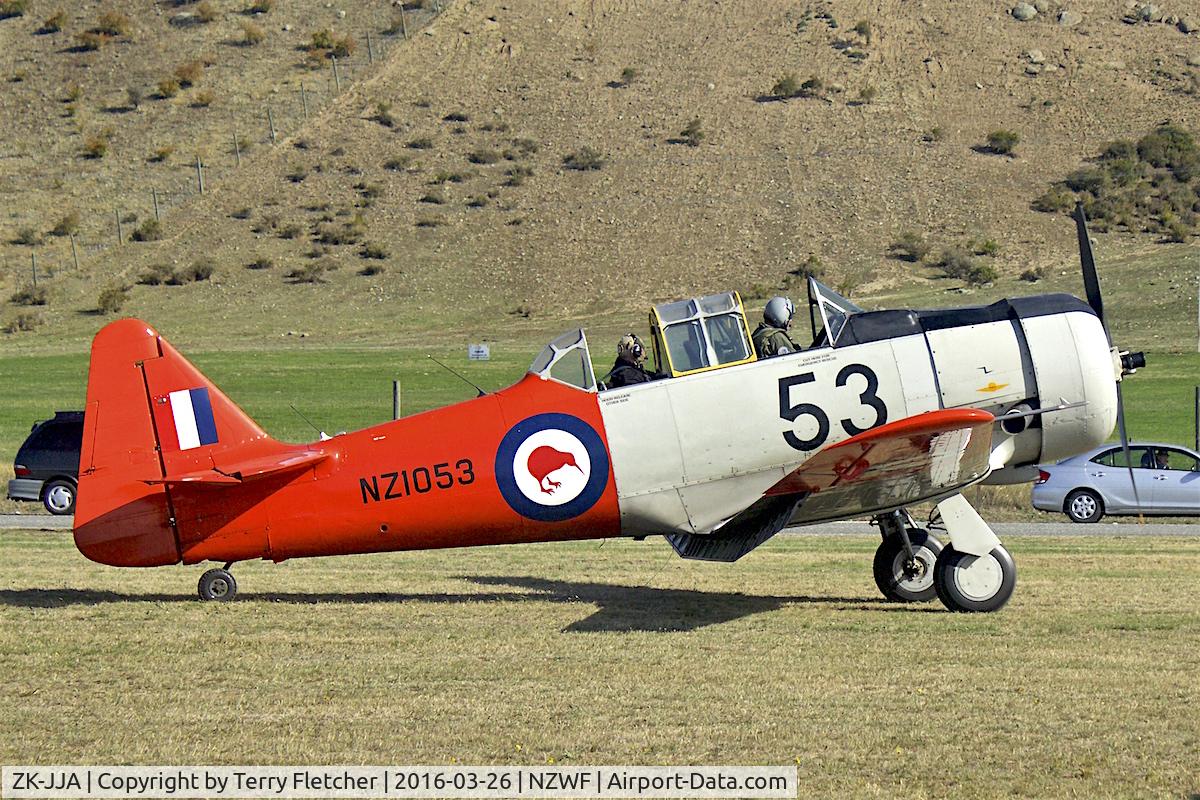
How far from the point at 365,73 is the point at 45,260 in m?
18.2

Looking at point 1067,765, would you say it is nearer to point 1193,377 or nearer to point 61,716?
point 61,716

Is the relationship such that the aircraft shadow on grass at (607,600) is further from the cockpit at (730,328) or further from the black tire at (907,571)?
the cockpit at (730,328)

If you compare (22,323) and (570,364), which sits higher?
(22,323)

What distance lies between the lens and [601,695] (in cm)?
845

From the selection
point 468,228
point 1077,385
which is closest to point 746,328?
point 1077,385

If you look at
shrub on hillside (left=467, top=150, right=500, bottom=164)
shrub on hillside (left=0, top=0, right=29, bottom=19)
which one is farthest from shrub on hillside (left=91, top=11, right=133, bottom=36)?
shrub on hillside (left=467, top=150, right=500, bottom=164)

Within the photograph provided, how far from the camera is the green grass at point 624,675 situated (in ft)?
23.5

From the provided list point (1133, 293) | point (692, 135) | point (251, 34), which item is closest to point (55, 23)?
point (251, 34)

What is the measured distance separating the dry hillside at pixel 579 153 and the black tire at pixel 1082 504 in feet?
113

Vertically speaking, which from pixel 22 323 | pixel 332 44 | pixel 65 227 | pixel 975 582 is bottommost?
pixel 975 582

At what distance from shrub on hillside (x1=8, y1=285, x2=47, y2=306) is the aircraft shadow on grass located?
168ft

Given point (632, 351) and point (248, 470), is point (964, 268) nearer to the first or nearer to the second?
point (632, 351)

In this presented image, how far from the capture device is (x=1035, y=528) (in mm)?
19328

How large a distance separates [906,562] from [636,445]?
8.43 feet
